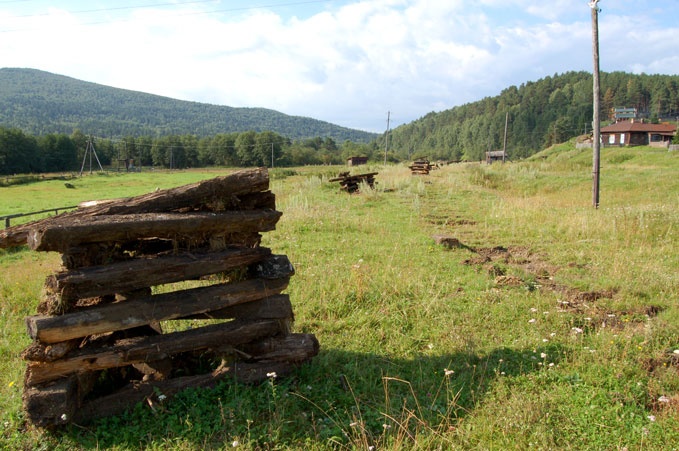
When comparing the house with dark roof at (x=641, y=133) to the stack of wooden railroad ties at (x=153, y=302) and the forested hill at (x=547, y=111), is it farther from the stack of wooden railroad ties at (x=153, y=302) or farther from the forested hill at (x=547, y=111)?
the stack of wooden railroad ties at (x=153, y=302)

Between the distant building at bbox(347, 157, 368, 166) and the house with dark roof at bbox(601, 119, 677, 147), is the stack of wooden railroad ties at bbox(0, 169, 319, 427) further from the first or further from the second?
the house with dark roof at bbox(601, 119, 677, 147)

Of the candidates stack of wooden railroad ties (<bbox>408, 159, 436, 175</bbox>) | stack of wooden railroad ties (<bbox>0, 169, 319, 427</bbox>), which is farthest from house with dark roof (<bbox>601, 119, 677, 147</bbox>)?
stack of wooden railroad ties (<bbox>0, 169, 319, 427</bbox>)

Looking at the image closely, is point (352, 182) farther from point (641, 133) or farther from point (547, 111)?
point (547, 111)

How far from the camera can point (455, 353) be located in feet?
15.1

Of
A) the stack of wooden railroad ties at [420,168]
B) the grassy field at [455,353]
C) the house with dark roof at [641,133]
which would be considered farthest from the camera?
the house with dark roof at [641,133]

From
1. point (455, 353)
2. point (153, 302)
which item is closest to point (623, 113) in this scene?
point (455, 353)

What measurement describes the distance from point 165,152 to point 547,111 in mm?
95584

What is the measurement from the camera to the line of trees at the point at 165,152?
245ft

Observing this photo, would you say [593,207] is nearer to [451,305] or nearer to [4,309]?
[451,305]

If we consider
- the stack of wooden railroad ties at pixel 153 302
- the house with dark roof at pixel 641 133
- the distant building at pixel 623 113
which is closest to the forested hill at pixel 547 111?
the distant building at pixel 623 113

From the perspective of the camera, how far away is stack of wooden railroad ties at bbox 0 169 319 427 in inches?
132

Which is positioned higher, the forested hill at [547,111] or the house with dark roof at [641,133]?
the forested hill at [547,111]

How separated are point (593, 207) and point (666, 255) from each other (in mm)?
6146

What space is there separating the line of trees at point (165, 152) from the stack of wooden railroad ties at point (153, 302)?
72.1 meters
